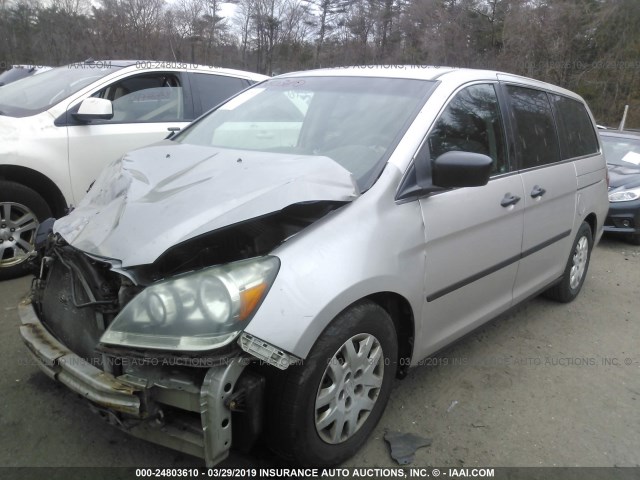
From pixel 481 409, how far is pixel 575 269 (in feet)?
6.78


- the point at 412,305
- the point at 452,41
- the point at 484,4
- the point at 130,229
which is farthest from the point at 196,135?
the point at 484,4

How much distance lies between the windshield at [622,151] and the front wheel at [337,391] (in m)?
6.89

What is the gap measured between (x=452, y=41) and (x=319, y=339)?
17988 mm

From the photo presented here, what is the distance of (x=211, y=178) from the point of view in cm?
228

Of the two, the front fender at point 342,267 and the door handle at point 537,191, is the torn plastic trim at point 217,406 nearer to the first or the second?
the front fender at point 342,267

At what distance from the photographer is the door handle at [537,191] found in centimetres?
319

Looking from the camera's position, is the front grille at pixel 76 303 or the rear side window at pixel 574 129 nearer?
the front grille at pixel 76 303

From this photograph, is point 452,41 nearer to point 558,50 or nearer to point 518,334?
point 558,50

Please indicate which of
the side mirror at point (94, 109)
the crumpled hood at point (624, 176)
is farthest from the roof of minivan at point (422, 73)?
the crumpled hood at point (624, 176)

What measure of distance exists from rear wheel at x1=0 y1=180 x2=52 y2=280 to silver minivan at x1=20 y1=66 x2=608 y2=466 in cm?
162

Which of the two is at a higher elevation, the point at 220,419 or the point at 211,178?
the point at 211,178

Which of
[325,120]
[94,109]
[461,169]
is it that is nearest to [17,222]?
[94,109]

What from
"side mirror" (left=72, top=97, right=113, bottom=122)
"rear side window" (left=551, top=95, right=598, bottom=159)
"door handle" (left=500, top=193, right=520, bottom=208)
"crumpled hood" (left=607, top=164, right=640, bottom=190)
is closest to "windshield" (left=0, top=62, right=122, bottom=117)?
"side mirror" (left=72, top=97, right=113, bottom=122)

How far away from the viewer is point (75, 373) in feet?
6.26
